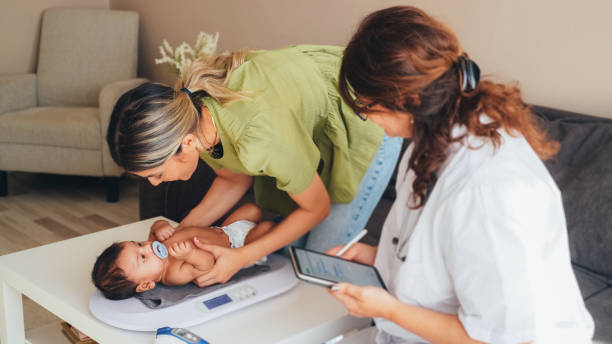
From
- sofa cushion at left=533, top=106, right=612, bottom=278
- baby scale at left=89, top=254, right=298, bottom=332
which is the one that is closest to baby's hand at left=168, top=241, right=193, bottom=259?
baby scale at left=89, top=254, right=298, bottom=332

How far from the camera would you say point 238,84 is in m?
1.38

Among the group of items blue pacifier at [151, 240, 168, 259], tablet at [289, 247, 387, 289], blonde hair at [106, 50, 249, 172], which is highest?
blonde hair at [106, 50, 249, 172]

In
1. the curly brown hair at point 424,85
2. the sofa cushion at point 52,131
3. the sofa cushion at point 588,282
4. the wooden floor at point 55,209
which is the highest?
the curly brown hair at point 424,85

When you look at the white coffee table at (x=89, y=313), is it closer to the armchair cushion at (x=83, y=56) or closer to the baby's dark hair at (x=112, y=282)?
the baby's dark hair at (x=112, y=282)

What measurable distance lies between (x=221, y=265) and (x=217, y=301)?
0.10m

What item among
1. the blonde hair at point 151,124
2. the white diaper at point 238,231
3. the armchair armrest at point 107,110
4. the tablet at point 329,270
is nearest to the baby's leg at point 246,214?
the white diaper at point 238,231

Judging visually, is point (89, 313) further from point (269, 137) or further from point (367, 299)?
point (367, 299)

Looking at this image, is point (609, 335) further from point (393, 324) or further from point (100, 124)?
point (100, 124)

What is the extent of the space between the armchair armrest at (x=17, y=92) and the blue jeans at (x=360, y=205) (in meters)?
2.49

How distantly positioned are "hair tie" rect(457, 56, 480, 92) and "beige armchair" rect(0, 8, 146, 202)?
2528 millimetres

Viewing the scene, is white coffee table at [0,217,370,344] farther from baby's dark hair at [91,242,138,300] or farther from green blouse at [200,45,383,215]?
green blouse at [200,45,383,215]

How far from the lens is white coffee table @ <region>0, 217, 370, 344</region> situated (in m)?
1.26

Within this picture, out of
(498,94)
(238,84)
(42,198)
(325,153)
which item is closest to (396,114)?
(498,94)

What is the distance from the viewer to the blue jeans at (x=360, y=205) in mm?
1607
